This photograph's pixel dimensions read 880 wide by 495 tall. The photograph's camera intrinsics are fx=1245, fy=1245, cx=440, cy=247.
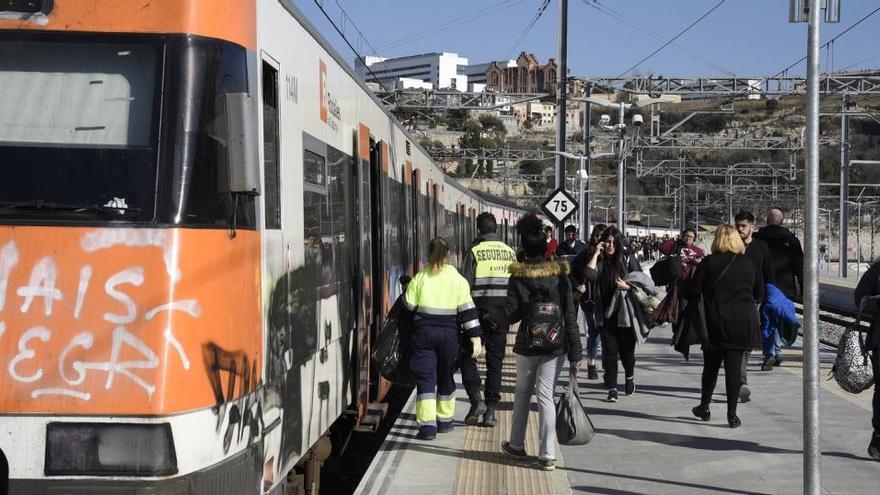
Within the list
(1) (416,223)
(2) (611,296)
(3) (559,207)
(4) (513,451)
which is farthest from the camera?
(3) (559,207)

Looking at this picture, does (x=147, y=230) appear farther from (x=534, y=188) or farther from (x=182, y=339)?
(x=534, y=188)

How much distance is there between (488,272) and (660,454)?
2478 mm

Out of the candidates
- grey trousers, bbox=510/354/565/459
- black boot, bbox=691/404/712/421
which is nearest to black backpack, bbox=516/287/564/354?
grey trousers, bbox=510/354/565/459

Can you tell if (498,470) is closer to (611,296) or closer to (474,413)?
(474,413)

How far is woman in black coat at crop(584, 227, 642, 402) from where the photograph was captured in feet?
42.3

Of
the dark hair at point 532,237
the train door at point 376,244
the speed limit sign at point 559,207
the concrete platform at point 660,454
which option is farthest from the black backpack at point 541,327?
the speed limit sign at point 559,207

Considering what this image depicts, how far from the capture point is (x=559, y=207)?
23906 millimetres

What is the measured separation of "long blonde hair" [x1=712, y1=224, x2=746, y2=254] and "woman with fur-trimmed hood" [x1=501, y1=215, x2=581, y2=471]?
80.5 inches

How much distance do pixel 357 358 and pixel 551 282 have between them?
1.71 meters

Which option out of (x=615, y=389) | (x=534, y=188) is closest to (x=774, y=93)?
→ (x=615, y=389)

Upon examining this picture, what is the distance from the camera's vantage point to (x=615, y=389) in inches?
510

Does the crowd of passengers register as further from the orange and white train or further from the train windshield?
the train windshield

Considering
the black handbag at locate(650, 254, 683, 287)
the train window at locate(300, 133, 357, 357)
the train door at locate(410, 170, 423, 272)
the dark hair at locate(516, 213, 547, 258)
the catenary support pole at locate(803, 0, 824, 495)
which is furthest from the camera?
the train door at locate(410, 170, 423, 272)

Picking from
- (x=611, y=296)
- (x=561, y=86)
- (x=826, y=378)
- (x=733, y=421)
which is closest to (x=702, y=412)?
(x=733, y=421)
